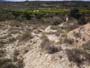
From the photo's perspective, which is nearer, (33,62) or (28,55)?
(33,62)

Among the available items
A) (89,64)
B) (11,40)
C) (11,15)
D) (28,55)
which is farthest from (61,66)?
(11,15)

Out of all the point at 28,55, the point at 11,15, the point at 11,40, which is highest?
the point at 28,55

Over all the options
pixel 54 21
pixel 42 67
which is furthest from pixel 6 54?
pixel 54 21

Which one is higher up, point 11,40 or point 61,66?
point 61,66

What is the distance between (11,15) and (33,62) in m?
45.2

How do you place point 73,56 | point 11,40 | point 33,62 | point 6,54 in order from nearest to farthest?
point 73,56
point 33,62
point 6,54
point 11,40

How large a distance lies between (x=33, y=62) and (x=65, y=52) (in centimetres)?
290

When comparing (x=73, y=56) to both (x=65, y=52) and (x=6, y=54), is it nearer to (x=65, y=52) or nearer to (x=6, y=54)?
(x=65, y=52)

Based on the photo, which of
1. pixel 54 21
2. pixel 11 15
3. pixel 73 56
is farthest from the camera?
pixel 11 15

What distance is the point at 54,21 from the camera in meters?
49.3

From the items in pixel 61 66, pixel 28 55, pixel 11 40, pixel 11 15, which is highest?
pixel 61 66

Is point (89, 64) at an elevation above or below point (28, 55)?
above

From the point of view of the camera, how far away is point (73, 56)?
1697 cm

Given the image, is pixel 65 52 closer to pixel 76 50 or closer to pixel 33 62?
pixel 76 50
